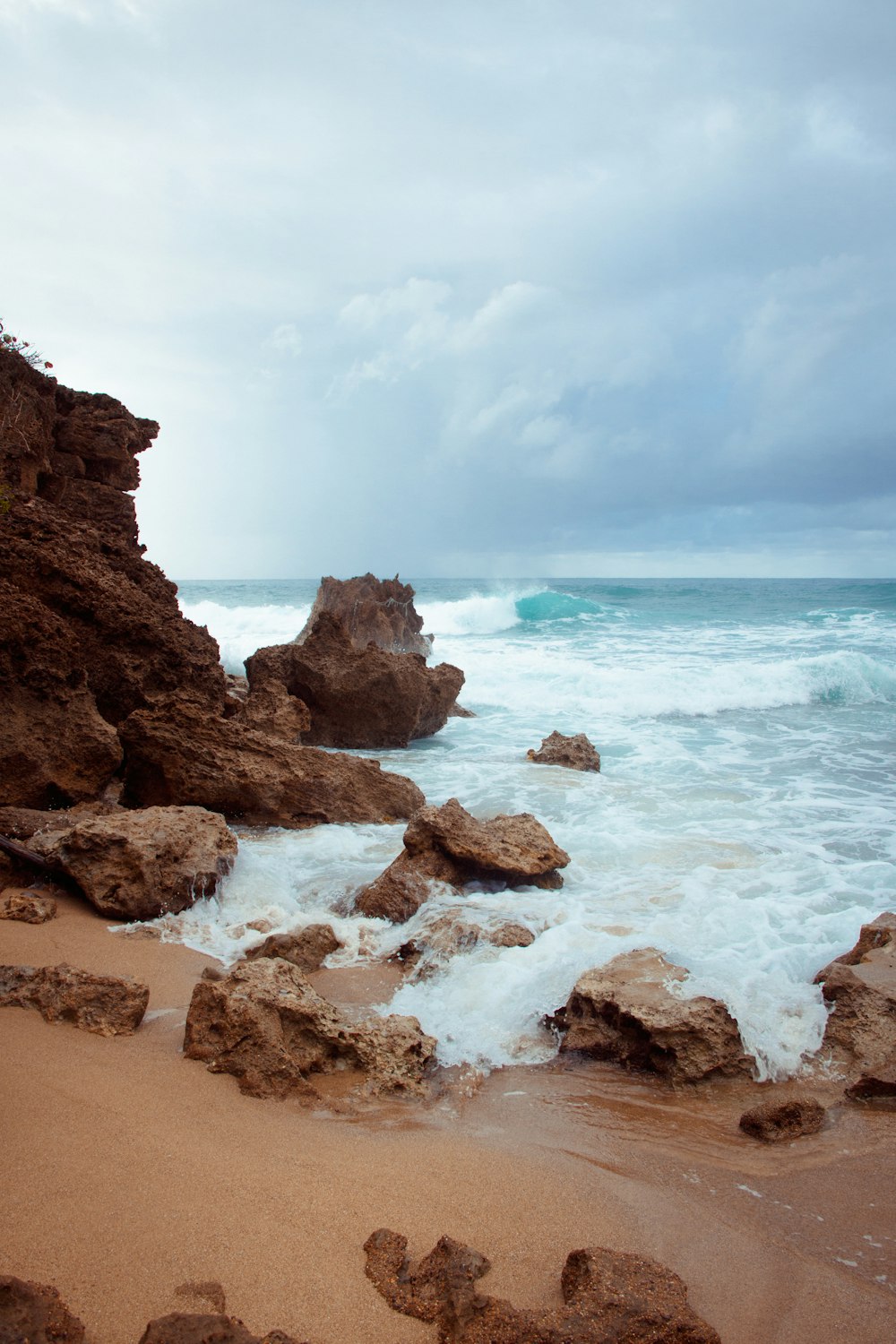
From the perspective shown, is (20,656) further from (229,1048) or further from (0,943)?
(229,1048)

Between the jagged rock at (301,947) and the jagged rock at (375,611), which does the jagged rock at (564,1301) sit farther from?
the jagged rock at (375,611)

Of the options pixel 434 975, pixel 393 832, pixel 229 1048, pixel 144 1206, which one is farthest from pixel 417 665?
pixel 144 1206

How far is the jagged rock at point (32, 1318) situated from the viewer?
155 cm

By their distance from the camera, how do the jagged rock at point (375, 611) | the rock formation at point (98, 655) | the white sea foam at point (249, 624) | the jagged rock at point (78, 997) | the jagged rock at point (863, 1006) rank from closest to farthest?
1. the jagged rock at point (78, 997)
2. the jagged rock at point (863, 1006)
3. the rock formation at point (98, 655)
4. the jagged rock at point (375, 611)
5. the white sea foam at point (249, 624)

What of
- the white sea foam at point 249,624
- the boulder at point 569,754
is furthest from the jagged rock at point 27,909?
the white sea foam at point 249,624

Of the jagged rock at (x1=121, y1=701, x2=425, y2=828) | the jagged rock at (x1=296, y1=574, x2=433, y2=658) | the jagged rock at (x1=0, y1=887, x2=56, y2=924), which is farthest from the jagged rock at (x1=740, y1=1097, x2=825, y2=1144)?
the jagged rock at (x1=296, y1=574, x2=433, y2=658)

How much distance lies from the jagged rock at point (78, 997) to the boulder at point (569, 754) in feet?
22.7

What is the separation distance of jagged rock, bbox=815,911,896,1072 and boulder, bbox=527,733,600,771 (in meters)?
5.50

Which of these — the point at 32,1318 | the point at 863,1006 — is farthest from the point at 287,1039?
the point at 863,1006

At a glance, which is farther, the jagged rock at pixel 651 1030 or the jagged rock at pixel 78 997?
the jagged rock at pixel 651 1030

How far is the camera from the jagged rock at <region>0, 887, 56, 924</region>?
13.8ft

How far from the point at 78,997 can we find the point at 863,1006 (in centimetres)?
356

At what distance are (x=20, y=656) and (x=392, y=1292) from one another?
5004 millimetres

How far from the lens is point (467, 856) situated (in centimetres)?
545
